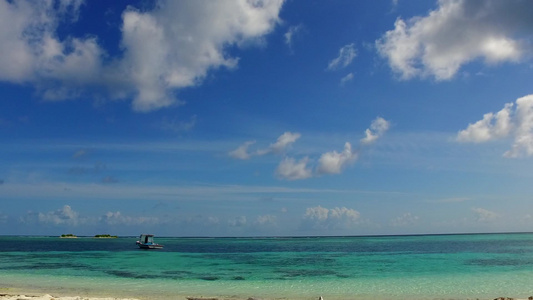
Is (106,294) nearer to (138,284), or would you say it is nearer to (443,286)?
(138,284)

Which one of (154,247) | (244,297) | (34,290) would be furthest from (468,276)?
(154,247)

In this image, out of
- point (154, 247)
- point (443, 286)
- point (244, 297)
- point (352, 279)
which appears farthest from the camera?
point (154, 247)

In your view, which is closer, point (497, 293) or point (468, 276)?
point (497, 293)

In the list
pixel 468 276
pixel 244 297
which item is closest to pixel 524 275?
pixel 468 276

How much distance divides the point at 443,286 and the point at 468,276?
20.5 ft

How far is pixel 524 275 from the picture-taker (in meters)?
29.6

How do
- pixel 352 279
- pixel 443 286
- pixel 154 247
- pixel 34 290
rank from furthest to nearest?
1. pixel 154 247
2. pixel 352 279
3. pixel 443 286
4. pixel 34 290

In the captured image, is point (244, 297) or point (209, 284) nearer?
point (244, 297)

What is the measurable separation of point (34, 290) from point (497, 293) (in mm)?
25768

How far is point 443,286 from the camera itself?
2420cm

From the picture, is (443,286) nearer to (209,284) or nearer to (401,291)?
(401,291)

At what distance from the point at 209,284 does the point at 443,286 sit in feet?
47.6

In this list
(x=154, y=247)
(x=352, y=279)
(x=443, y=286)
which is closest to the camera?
(x=443, y=286)

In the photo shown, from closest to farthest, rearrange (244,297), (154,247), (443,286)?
(244,297) → (443,286) → (154,247)
